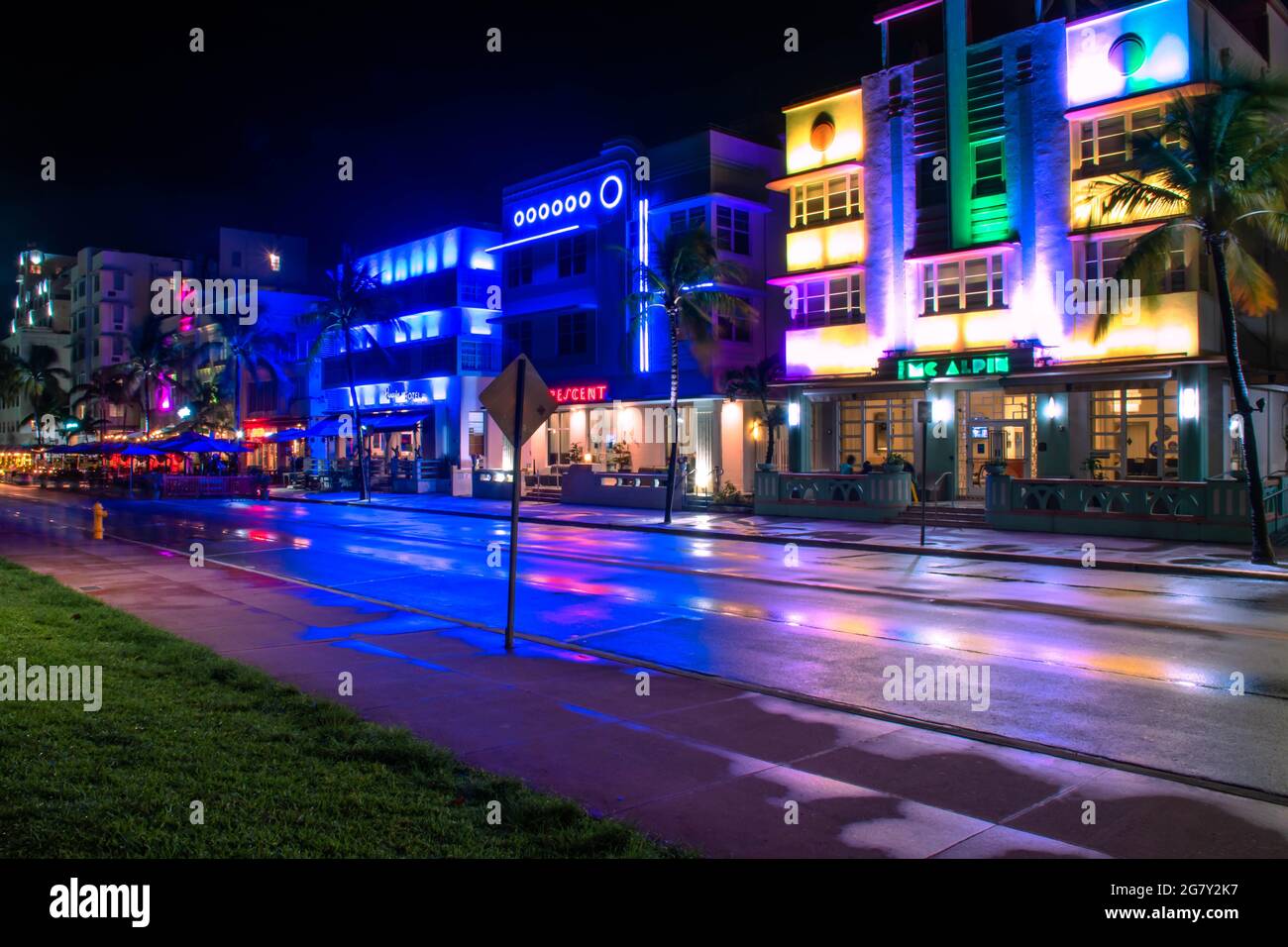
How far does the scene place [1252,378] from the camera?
2664 cm

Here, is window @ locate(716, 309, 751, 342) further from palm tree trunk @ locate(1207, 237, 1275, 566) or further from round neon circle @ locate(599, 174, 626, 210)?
palm tree trunk @ locate(1207, 237, 1275, 566)

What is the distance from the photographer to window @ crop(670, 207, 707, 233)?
38281 mm

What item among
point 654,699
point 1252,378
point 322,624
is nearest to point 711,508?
point 1252,378

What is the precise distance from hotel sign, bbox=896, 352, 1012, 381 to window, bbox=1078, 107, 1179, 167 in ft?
20.7

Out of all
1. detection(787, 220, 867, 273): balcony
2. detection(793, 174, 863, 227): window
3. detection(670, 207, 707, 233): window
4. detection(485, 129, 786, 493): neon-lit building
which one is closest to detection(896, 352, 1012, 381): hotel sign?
detection(787, 220, 867, 273): balcony

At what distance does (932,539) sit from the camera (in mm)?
23594

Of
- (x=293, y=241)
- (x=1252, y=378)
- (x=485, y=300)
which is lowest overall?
(x=1252, y=378)

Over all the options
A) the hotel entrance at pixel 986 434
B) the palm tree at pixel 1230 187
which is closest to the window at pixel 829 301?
the hotel entrance at pixel 986 434

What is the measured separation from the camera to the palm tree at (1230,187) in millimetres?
17922

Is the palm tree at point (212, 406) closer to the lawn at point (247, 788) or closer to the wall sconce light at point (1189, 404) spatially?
the wall sconce light at point (1189, 404)

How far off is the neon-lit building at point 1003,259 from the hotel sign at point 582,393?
9.14m

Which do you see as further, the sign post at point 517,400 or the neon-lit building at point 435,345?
the neon-lit building at point 435,345
